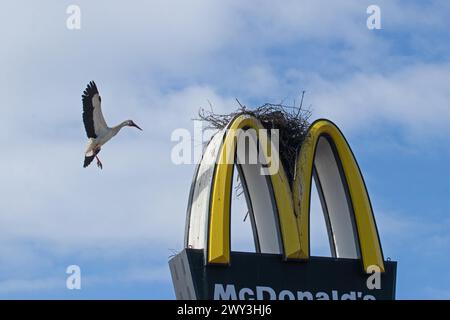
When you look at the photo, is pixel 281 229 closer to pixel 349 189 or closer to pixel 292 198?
pixel 292 198

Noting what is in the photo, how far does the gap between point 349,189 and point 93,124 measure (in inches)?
177

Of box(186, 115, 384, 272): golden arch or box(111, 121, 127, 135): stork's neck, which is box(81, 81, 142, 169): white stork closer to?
box(111, 121, 127, 135): stork's neck

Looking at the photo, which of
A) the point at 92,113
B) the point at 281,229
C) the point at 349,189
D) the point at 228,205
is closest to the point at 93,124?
the point at 92,113

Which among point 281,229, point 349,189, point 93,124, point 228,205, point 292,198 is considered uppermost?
point 93,124

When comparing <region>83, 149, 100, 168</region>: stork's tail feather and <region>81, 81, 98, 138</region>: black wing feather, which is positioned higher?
<region>81, 81, 98, 138</region>: black wing feather

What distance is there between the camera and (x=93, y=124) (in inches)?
798

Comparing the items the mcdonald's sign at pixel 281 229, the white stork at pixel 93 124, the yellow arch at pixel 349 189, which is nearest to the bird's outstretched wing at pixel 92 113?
the white stork at pixel 93 124

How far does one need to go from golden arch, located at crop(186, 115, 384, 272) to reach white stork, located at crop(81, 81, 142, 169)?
67.2 inches

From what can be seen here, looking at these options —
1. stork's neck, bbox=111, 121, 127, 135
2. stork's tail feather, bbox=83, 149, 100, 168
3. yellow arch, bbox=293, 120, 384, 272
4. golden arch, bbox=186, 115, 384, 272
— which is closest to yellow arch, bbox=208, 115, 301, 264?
golden arch, bbox=186, 115, 384, 272

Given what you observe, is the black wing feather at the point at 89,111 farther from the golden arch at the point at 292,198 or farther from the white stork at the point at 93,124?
the golden arch at the point at 292,198

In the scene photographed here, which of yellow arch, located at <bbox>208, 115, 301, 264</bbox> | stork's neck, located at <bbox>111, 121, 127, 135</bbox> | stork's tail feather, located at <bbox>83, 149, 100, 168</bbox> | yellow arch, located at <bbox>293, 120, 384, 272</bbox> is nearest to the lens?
stork's tail feather, located at <bbox>83, 149, 100, 168</bbox>

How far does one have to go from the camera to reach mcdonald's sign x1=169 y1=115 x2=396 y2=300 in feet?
67.3
